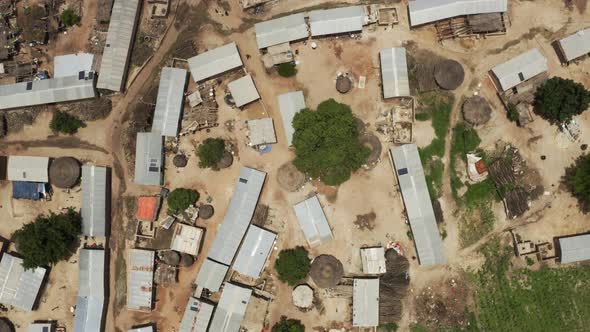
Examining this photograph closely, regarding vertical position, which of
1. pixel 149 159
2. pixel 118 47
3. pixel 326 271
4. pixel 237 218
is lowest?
pixel 326 271

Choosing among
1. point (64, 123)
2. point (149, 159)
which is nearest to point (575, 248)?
point (149, 159)

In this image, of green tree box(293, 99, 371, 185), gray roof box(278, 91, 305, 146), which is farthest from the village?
green tree box(293, 99, 371, 185)

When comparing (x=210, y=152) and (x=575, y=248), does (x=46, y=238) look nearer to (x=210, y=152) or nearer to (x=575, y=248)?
(x=210, y=152)

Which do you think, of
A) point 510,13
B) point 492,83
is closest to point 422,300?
point 492,83

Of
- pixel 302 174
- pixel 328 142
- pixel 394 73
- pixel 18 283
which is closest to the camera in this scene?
pixel 328 142

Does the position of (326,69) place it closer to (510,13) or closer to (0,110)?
(510,13)

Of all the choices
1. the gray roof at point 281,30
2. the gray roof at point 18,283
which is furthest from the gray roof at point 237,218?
the gray roof at point 18,283
